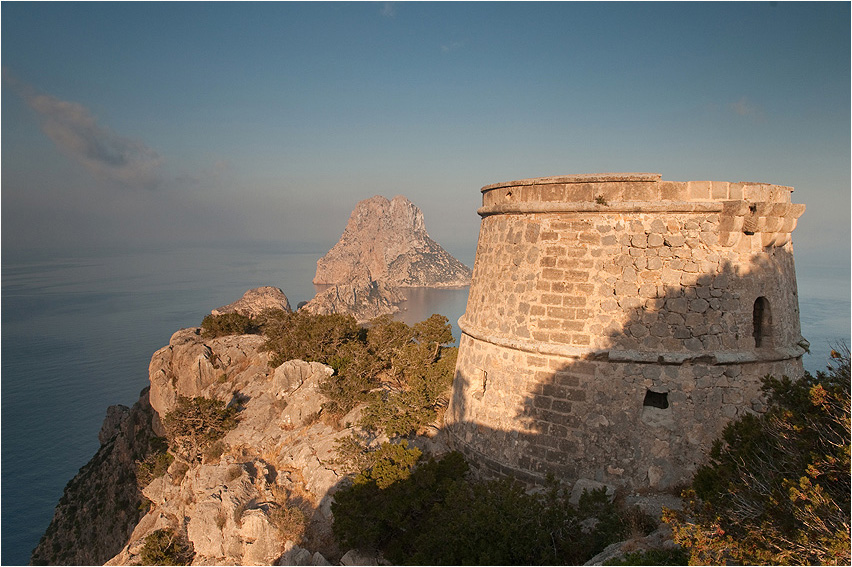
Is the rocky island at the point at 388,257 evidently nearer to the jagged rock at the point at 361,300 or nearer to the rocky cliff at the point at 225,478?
the jagged rock at the point at 361,300

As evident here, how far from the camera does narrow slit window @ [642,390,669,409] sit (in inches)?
314

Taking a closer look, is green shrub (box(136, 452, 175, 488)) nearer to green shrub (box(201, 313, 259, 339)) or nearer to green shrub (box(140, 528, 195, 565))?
green shrub (box(140, 528, 195, 565))

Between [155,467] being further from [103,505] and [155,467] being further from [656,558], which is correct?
[656,558]

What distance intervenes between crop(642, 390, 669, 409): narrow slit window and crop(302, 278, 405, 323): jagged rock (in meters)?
47.6

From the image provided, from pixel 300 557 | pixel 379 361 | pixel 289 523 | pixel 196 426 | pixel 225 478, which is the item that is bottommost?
pixel 300 557

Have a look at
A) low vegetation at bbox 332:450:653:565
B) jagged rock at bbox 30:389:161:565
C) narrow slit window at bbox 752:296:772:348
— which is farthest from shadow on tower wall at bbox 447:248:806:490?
jagged rock at bbox 30:389:161:565

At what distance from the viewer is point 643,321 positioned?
785cm

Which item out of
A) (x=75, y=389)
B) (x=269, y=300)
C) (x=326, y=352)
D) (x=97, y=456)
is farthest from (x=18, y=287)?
(x=326, y=352)

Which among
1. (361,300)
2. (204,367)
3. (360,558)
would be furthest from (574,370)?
(361,300)

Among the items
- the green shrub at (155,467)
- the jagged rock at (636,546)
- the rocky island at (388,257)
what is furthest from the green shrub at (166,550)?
the rocky island at (388,257)

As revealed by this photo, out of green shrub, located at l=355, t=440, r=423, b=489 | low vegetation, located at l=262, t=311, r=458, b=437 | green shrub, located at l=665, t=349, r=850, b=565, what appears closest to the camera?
green shrub, located at l=665, t=349, r=850, b=565

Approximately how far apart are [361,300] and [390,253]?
44.7m

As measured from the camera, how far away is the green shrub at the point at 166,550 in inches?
355

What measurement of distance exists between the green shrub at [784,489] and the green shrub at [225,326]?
53.1ft
